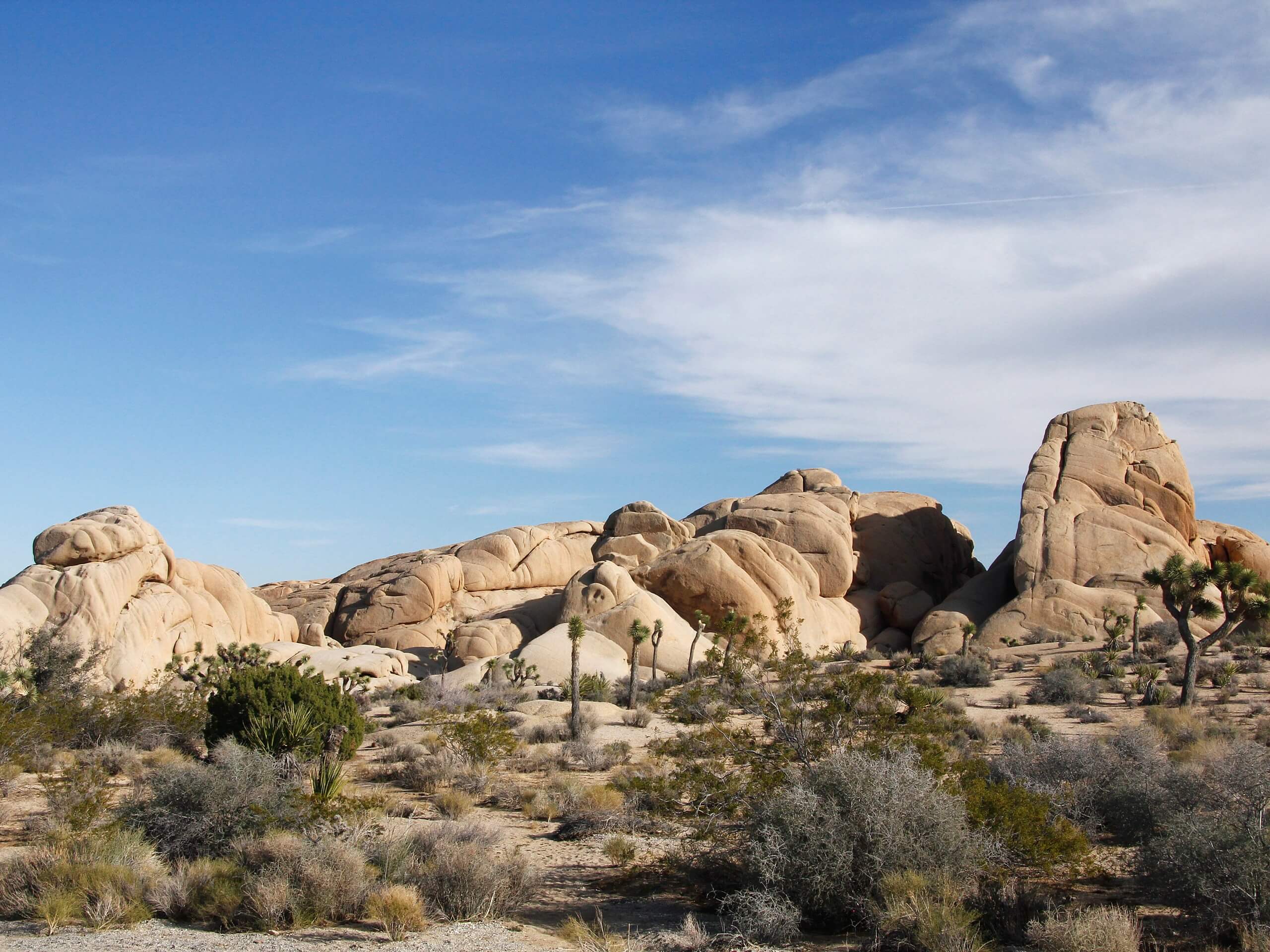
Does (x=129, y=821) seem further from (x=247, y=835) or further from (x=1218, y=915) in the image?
(x=1218, y=915)

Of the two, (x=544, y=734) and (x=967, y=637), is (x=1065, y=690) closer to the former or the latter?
(x=967, y=637)

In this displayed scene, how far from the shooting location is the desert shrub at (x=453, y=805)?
1633cm

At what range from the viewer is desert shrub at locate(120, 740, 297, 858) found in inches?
488

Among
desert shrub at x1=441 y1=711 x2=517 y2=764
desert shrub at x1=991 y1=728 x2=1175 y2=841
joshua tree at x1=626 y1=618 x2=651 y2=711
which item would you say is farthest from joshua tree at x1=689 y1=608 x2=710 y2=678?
desert shrub at x1=991 y1=728 x2=1175 y2=841

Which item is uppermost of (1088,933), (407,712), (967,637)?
(967,637)

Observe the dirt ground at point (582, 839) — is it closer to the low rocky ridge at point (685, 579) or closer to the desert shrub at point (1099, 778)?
the desert shrub at point (1099, 778)

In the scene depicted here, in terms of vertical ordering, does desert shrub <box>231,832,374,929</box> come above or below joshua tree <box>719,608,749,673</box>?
below

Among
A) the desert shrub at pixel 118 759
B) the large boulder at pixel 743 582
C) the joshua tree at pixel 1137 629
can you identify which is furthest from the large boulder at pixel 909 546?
the desert shrub at pixel 118 759

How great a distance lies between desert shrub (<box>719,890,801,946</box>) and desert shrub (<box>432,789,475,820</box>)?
720cm

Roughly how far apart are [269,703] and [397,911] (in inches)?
387

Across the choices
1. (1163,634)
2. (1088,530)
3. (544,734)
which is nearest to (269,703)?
(544,734)

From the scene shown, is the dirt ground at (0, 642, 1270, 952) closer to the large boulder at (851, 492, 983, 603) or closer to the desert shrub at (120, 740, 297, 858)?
the desert shrub at (120, 740, 297, 858)

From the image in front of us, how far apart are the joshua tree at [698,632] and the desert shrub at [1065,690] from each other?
11117 mm

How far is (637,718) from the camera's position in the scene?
2830 cm
